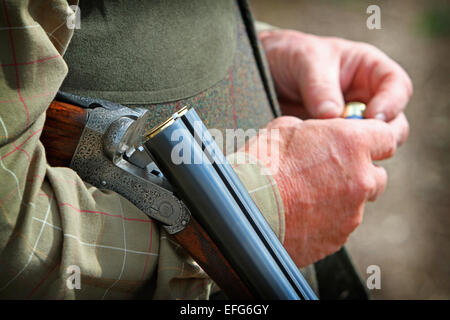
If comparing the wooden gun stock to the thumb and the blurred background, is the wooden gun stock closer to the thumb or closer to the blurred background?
the thumb

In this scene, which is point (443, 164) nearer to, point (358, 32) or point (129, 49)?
point (358, 32)

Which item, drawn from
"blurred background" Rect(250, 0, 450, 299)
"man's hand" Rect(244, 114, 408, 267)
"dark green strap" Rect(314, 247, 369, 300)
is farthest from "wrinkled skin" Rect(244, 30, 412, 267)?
"blurred background" Rect(250, 0, 450, 299)

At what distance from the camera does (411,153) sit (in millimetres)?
2053

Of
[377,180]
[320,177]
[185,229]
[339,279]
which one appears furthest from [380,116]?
[185,229]

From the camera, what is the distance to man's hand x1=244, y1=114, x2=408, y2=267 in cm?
70

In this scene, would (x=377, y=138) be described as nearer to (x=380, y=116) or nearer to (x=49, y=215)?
(x=380, y=116)

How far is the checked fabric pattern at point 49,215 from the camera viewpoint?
440 mm

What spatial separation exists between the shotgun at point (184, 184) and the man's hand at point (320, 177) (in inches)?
6.6

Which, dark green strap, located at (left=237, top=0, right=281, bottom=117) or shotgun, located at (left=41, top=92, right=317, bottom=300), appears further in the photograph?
dark green strap, located at (left=237, top=0, right=281, bottom=117)

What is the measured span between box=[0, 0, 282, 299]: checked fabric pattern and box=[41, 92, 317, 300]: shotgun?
0.03 m

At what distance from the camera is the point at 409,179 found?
1.98 m

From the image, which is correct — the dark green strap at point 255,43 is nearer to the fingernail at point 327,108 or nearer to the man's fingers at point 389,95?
the fingernail at point 327,108

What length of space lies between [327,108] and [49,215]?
63 cm

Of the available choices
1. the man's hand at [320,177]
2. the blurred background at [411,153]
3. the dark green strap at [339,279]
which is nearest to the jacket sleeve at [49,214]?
the man's hand at [320,177]
